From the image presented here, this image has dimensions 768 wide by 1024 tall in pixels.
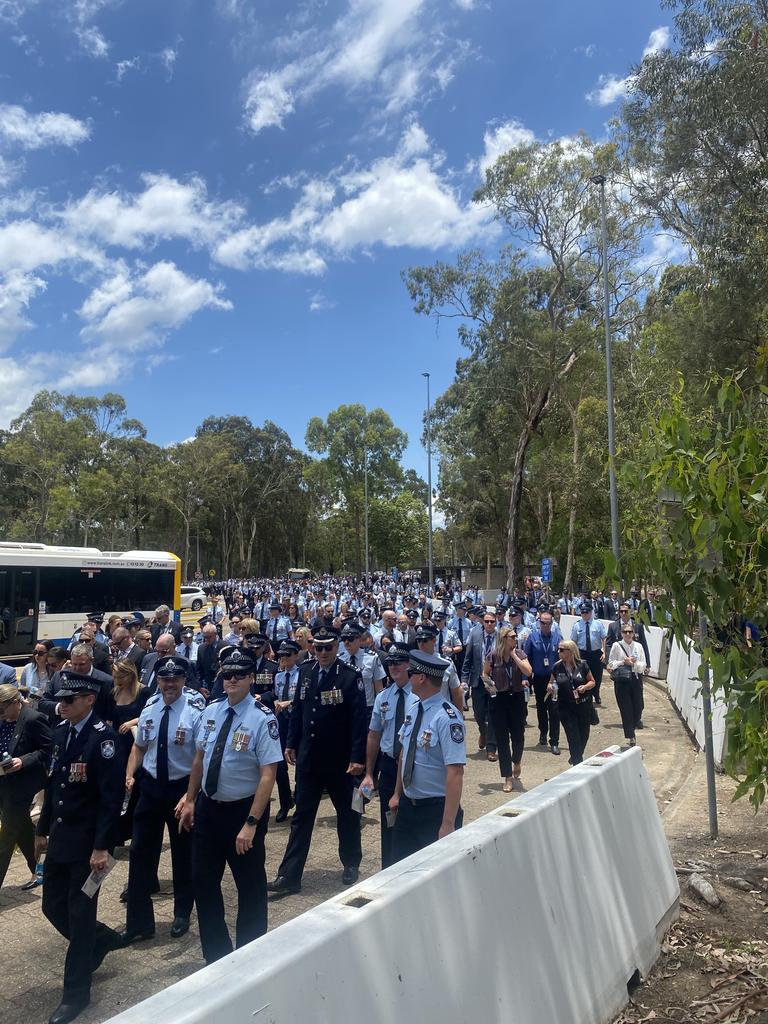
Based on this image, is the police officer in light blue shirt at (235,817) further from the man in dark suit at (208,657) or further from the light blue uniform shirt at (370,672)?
the man in dark suit at (208,657)

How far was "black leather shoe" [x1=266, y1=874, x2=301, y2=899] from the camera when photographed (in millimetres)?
5594

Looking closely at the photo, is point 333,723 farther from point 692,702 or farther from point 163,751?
point 692,702

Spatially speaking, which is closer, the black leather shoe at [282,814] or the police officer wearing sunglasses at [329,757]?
the police officer wearing sunglasses at [329,757]

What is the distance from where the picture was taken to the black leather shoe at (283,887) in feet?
18.4

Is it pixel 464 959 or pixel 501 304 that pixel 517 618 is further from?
pixel 501 304

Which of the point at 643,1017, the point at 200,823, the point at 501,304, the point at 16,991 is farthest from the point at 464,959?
the point at 501,304

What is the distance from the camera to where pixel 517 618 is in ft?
47.2

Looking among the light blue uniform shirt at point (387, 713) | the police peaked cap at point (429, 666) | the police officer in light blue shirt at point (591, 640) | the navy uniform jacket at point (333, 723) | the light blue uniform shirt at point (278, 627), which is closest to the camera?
the police peaked cap at point (429, 666)

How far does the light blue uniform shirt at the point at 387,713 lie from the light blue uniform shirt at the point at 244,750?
1.14 metres

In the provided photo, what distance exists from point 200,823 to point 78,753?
81 cm

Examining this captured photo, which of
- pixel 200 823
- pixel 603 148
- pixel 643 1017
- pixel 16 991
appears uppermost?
pixel 603 148

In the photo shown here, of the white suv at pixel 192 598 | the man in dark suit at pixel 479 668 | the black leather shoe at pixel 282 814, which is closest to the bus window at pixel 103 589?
the man in dark suit at pixel 479 668

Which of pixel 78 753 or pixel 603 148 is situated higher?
pixel 603 148

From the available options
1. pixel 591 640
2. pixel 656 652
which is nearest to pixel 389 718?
pixel 591 640
